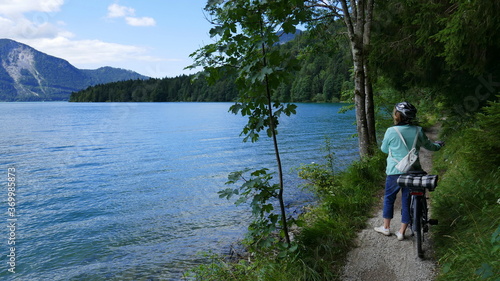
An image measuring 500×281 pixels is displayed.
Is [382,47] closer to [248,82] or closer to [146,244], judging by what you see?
[248,82]

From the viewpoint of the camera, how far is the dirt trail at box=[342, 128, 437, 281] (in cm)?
445

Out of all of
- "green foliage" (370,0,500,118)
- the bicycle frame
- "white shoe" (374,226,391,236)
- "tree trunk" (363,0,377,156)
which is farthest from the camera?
"tree trunk" (363,0,377,156)

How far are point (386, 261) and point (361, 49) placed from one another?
7.66 m

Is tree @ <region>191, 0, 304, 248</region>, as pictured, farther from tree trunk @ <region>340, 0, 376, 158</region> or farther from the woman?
tree trunk @ <region>340, 0, 376, 158</region>

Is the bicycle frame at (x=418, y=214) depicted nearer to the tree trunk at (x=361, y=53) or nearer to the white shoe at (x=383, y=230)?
the white shoe at (x=383, y=230)

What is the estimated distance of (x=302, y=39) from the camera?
12.2 m

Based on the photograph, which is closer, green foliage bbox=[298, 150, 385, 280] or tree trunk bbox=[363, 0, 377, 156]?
green foliage bbox=[298, 150, 385, 280]

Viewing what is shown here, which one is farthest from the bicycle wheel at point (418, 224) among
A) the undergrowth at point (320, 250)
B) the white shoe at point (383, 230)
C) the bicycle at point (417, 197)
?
the undergrowth at point (320, 250)

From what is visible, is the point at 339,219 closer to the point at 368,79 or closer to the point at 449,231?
the point at 449,231

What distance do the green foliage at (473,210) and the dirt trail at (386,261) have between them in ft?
0.71

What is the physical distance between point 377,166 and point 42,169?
16687 millimetres

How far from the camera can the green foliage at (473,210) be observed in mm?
3910

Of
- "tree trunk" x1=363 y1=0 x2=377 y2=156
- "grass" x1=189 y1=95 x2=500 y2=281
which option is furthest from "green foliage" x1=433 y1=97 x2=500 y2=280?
"tree trunk" x1=363 y1=0 x2=377 y2=156

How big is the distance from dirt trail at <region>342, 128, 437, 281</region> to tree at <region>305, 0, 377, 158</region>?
233 inches
